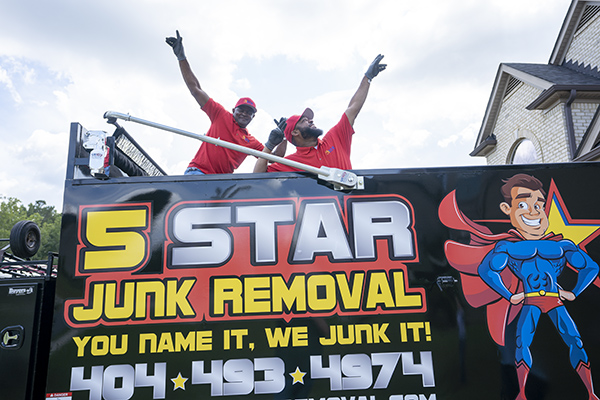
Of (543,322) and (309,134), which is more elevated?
(309,134)

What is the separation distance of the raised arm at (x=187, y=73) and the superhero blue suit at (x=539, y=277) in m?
2.87

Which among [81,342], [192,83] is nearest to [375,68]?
[192,83]

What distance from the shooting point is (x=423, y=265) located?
2627 millimetres

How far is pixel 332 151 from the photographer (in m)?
3.61

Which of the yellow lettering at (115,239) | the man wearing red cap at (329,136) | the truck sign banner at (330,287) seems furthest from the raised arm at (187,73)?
the yellow lettering at (115,239)

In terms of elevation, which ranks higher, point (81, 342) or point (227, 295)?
point (227, 295)

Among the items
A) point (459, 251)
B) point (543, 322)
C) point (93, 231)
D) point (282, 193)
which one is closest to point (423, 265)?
point (459, 251)

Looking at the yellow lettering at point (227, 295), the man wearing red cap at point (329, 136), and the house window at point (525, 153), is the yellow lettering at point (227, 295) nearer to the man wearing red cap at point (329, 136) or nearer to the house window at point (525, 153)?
the man wearing red cap at point (329, 136)

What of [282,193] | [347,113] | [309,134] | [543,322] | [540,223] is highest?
[347,113]

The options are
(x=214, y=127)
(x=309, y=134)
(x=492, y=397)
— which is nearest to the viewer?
(x=492, y=397)

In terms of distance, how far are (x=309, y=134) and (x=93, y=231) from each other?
1880mm

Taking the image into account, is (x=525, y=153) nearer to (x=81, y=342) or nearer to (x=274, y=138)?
(x=274, y=138)

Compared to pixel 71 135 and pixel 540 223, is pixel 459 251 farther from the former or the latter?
pixel 71 135

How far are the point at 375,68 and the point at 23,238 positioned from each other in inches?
131
